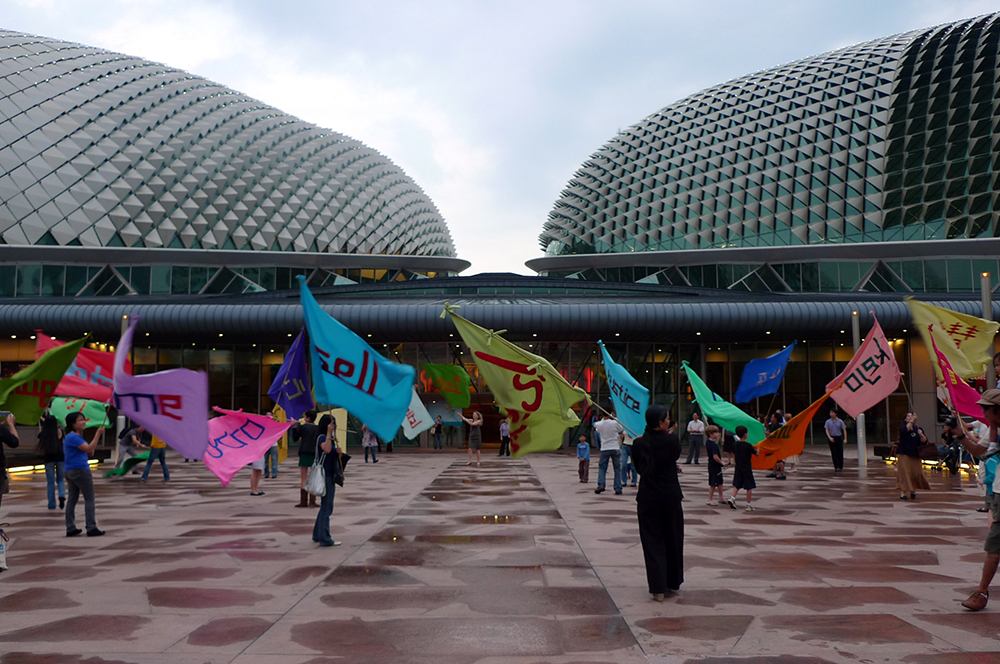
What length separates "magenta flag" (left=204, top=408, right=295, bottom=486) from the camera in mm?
13820

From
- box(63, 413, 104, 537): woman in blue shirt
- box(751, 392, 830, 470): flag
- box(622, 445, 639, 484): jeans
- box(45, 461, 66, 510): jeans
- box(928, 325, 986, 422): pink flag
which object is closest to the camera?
box(63, 413, 104, 537): woman in blue shirt

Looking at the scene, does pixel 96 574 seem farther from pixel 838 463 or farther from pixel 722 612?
pixel 838 463

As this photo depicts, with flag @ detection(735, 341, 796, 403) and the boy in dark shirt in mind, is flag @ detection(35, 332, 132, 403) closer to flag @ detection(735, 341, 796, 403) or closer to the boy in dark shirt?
the boy in dark shirt

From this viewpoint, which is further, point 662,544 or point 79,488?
point 79,488

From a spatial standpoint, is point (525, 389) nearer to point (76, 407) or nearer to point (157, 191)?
point (76, 407)

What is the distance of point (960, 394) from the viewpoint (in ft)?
41.7

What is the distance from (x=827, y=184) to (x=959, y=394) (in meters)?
33.9

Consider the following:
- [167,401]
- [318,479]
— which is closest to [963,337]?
[318,479]

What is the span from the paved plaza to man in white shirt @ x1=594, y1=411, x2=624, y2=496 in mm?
1757

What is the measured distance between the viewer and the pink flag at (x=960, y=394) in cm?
1228

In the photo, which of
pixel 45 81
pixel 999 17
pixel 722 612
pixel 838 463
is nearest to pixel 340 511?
pixel 722 612

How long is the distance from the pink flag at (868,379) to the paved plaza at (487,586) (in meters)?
2.27

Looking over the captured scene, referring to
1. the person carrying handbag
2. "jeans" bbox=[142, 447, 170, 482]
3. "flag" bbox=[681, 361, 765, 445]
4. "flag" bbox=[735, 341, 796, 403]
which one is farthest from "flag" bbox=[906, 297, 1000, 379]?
"jeans" bbox=[142, 447, 170, 482]

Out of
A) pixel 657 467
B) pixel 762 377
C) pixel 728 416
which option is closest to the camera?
pixel 657 467
